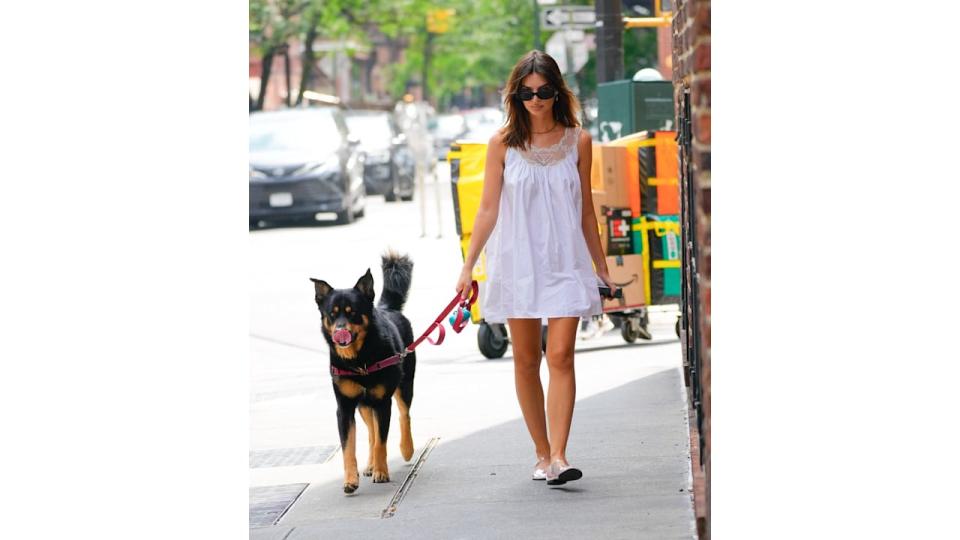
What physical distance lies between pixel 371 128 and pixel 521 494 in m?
27.2

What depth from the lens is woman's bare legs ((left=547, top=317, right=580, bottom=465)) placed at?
6.94 metres

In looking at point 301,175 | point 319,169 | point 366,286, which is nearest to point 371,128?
point 319,169

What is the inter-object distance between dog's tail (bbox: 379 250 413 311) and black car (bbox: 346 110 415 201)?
2492 centimetres

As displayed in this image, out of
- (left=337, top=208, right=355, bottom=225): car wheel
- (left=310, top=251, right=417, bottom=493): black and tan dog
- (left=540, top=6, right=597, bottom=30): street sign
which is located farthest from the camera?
(left=337, top=208, right=355, bottom=225): car wheel

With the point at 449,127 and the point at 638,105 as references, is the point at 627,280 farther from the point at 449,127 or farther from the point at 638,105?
the point at 449,127

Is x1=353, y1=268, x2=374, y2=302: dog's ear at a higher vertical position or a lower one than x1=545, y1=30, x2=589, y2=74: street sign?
lower

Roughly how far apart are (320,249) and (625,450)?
1536cm

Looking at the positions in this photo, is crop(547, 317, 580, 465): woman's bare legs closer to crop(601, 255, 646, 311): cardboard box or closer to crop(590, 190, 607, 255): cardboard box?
crop(590, 190, 607, 255): cardboard box

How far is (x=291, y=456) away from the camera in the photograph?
28.3ft

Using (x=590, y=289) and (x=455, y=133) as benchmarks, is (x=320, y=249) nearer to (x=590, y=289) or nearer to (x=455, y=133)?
(x=590, y=289)

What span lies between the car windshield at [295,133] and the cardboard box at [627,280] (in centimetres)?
1649

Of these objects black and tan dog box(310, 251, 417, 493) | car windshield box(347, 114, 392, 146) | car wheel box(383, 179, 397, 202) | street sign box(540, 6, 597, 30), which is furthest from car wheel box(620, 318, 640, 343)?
car wheel box(383, 179, 397, 202)

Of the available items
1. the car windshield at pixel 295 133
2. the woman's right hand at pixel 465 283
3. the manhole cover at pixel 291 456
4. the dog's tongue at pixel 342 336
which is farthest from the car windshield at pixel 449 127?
the woman's right hand at pixel 465 283
